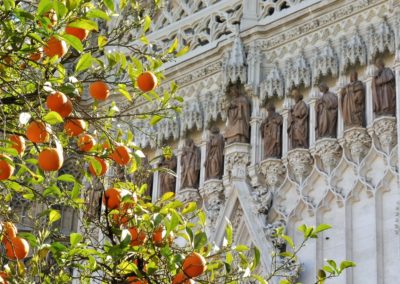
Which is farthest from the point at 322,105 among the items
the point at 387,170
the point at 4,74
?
the point at 4,74

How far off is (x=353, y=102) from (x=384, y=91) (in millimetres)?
468

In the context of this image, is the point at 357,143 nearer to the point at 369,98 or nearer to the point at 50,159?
the point at 369,98

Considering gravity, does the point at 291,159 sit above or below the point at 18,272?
above

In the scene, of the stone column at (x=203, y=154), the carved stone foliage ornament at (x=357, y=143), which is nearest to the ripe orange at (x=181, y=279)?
the carved stone foliage ornament at (x=357, y=143)

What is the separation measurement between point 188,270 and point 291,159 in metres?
8.74

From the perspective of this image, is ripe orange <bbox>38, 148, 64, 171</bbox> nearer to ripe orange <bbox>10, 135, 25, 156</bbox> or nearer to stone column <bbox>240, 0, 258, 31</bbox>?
ripe orange <bbox>10, 135, 25, 156</bbox>

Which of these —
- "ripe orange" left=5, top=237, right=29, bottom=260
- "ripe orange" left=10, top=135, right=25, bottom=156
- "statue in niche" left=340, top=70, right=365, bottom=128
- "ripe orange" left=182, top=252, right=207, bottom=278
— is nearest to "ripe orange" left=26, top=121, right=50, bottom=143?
"ripe orange" left=10, top=135, right=25, bottom=156

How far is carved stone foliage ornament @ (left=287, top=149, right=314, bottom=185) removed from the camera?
14195 mm

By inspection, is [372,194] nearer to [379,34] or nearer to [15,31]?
[379,34]

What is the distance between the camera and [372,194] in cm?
1316

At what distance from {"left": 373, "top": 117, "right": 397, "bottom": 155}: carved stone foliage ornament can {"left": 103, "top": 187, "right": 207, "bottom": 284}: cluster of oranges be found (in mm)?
7211

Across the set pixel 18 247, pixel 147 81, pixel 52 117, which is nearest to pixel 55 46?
pixel 52 117

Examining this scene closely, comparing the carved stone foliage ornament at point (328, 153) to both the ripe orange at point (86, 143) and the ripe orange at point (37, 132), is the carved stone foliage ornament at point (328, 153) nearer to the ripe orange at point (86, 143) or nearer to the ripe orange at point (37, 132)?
the ripe orange at point (86, 143)

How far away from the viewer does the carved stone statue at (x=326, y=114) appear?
14.0 metres
